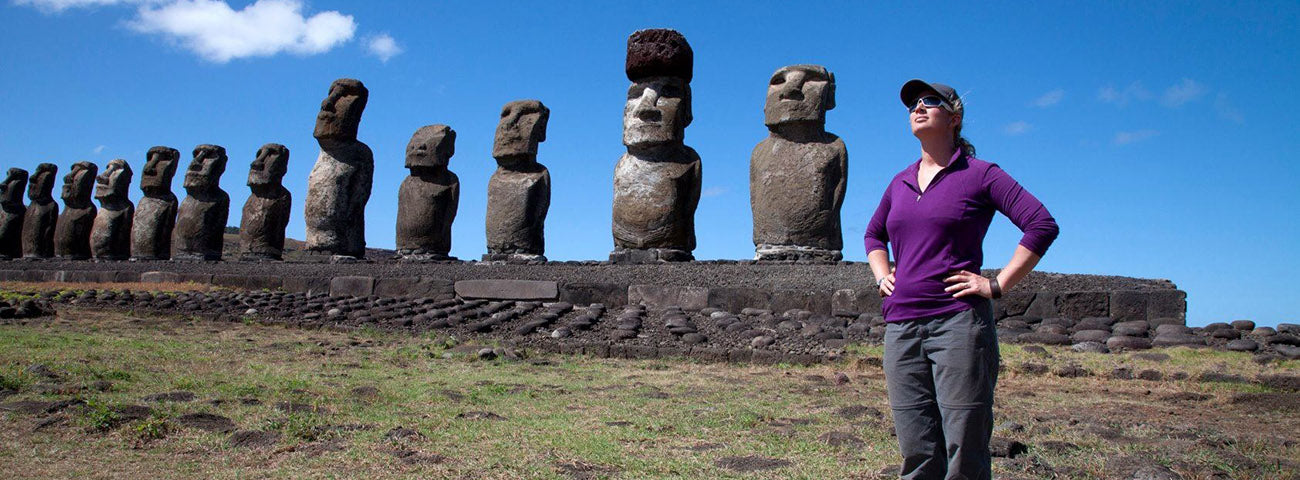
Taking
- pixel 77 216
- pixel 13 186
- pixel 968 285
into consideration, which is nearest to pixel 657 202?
pixel 968 285

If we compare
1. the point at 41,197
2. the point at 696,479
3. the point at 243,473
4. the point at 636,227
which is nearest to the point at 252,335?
the point at 636,227

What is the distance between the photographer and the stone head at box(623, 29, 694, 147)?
12867 mm

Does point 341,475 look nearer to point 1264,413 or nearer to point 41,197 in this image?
point 1264,413

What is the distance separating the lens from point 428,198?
1552 cm

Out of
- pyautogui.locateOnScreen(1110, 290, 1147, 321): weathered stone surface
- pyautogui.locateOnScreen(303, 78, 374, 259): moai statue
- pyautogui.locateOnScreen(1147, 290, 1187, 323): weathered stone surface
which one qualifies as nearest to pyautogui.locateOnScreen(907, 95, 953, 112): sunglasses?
pyautogui.locateOnScreen(1110, 290, 1147, 321): weathered stone surface

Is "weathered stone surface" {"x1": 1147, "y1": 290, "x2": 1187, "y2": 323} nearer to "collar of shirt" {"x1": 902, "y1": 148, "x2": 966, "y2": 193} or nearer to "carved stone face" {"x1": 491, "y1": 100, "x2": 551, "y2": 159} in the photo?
"collar of shirt" {"x1": 902, "y1": 148, "x2": 966, "y2": 193}

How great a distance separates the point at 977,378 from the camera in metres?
2.90

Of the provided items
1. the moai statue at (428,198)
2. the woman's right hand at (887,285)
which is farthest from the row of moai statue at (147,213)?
the woman's right hand at (887,285)

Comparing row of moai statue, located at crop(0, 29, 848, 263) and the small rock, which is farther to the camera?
row of moai statue, located at crop(0, 29, 848, 263)

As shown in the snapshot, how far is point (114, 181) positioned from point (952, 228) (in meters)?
22.9

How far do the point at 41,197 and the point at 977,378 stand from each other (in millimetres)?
26232

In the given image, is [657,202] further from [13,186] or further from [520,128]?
[13,186]

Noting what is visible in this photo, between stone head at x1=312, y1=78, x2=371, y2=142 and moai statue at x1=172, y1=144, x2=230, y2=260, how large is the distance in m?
3.72

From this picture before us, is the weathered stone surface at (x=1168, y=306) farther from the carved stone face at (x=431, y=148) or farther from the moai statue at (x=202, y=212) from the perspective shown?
the moai statue at (x=202, y=212)
